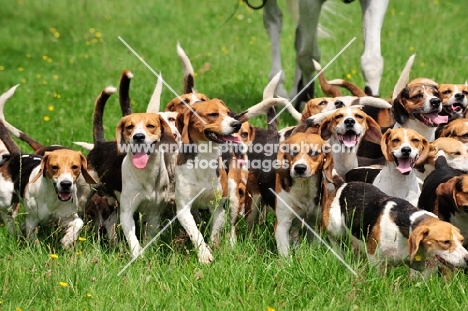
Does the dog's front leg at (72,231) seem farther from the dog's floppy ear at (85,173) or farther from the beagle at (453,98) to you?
the beagle at (453,98)

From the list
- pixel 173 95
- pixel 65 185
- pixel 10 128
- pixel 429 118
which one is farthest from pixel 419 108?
pixel 173 95

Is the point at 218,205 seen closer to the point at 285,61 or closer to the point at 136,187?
the point at 136,187

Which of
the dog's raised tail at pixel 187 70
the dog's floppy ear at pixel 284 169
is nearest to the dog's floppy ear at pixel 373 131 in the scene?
the dog's floppy ear at pixel 284 169

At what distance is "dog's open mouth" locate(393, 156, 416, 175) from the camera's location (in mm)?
7104

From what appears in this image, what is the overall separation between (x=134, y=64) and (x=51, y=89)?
1.65m

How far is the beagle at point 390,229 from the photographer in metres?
6.02

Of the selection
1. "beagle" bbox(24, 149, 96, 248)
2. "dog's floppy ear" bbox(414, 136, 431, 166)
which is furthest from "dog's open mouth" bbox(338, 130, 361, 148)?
"beagle" bbox(24, 149, 96, 248)

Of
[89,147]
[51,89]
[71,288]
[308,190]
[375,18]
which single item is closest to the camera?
[71,288]

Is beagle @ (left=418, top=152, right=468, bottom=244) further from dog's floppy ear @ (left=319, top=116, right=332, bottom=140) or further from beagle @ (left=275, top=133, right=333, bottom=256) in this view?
dog's floppy ear @ (left=319, top=116, right=332, bottom=140)

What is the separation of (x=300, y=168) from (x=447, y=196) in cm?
105

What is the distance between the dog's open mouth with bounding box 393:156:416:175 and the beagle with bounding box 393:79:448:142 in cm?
106

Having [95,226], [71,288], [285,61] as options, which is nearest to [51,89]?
[285,61]

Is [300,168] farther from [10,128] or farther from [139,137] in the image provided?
[10,128]

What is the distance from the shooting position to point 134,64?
1427cm
